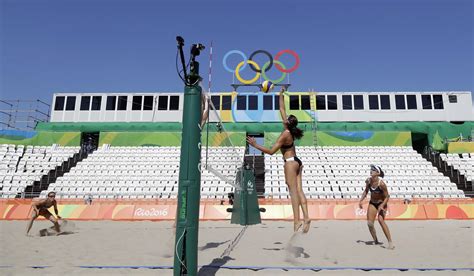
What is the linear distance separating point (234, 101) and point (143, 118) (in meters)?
6.60

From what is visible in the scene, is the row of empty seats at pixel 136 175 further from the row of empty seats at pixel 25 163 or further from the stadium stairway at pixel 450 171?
the stadium stairway at pixel 450 171

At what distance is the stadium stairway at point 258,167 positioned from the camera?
16.5 m

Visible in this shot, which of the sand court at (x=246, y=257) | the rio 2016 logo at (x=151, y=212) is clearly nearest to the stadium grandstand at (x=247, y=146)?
the rio 2016 logo at (x=151, y=212)

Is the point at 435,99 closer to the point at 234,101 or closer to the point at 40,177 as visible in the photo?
the point at 234,101

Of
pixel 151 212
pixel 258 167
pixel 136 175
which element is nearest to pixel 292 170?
pixel 151 212

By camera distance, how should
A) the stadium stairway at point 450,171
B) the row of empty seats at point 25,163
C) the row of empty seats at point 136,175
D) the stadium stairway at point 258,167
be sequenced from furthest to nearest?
the stadium stairway at point 258,167 → the row of empty seats at point 25,163 → the stadium stairway at point 450,171 → the row of empty seats at point 136,175

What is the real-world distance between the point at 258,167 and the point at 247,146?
8.79 ft

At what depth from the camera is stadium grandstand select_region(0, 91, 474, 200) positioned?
51.6 ft

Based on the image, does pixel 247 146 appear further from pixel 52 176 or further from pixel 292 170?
pixel 292 170

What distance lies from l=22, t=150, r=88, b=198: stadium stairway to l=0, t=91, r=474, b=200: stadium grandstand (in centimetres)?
6

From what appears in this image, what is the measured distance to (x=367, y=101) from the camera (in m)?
22.9

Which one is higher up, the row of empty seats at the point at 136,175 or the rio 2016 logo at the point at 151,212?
the row of empty seats at the point at 136,175

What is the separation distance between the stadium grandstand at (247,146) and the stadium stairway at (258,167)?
64mm

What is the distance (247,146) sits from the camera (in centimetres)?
2130
